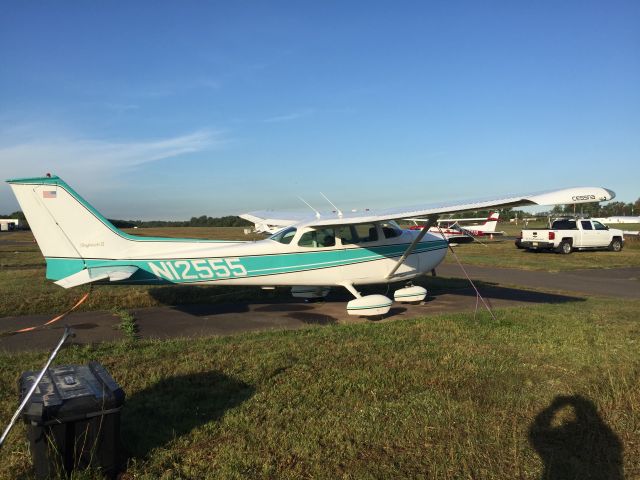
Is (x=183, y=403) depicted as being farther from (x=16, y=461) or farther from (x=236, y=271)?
(x=236, y=271)

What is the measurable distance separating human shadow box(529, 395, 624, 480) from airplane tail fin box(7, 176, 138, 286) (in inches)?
283

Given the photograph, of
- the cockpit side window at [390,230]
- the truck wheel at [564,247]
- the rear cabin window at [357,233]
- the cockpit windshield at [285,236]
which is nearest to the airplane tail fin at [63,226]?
the cockpit windshield at [285,236]

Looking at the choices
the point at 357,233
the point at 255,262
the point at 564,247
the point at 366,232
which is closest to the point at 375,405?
the point at 255,262

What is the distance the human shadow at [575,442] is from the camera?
313 centimetres

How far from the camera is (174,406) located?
4141 millimetres

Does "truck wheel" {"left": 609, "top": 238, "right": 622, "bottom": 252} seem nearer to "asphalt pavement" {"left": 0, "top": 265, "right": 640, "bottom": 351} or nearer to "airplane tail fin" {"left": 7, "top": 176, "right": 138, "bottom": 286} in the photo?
"asphalt pavement" {"left": 0, "top": 265, "right": 640, "bottom": 351}

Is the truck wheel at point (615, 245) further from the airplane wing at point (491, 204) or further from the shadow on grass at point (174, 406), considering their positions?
the shadow on grass at point (174, 406)

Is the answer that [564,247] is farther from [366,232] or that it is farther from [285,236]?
[285,236]

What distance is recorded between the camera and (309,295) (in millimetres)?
10727


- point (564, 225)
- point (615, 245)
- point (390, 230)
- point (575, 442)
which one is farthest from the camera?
point (615, 245)

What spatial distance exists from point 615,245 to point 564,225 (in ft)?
10.6

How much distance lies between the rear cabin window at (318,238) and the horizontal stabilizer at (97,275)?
10.6 ft

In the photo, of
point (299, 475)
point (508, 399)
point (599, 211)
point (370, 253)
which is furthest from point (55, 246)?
point (599, 211)

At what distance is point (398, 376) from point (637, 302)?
7955 millimetres
